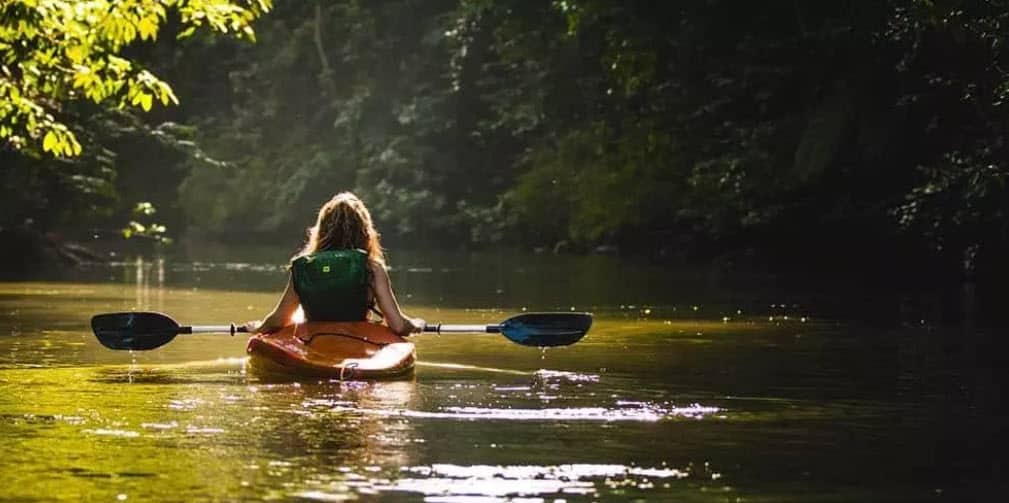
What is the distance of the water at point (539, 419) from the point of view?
940cm

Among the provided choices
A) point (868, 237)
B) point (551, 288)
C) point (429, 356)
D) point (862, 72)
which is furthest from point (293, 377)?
point (868, 237)

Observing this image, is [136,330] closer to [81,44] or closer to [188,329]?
[188,329]

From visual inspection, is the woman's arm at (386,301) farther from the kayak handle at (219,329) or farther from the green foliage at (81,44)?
the green foliage at (81,44)

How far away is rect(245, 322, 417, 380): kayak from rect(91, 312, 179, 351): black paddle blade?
1230 mm

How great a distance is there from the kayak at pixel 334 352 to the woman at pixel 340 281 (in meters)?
0.11

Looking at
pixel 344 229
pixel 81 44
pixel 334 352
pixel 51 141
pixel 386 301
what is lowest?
pixel 334 352

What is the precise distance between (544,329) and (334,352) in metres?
1.99

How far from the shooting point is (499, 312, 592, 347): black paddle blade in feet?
51.3

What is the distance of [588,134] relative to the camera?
49469mm

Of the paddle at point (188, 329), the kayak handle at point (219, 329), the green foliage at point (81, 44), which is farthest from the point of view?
the green foliage at point (81, 44)

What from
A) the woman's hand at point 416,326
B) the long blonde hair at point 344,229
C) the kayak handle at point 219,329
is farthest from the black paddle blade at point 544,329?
the kayak handle at point 219,329

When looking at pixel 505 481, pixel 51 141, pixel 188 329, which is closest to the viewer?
pixel 505 481

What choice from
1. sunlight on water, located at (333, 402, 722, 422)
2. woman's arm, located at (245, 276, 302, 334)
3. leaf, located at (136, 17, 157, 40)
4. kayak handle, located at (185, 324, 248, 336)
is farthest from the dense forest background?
sunlight on water, located at (333, 402, 722, 422)

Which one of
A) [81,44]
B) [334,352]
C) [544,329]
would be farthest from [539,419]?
[81,44]
